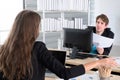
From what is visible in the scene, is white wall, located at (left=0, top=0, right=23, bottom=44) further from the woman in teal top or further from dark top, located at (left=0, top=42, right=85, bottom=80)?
dark top, located at (left=0, top=42, right=85, bottom=80)

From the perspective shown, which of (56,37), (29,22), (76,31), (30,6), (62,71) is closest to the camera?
(29,22)

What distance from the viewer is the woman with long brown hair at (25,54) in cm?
139

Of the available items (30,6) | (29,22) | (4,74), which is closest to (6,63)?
(4,74)

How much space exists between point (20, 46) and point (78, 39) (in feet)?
5.41

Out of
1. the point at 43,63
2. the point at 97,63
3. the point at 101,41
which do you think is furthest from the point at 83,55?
the point at 43,63

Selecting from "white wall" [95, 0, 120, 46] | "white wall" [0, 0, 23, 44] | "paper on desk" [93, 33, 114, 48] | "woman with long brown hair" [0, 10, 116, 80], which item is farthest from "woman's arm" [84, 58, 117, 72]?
"white wall" [95, 0, 120, 46]

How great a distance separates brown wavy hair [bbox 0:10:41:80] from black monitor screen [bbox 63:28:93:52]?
1.55 m

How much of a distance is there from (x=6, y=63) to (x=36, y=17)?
342mm

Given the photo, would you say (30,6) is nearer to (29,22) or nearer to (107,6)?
(107,6)

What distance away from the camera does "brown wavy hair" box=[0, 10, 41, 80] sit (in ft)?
4.55

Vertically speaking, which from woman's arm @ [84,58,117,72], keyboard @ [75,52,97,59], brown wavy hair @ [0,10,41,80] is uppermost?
brown wavy hair @ [0,10,41,80]

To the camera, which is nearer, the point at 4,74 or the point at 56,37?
the point at 4,74

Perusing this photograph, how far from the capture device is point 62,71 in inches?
58.6

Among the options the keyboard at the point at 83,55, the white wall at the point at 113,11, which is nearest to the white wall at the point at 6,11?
the keyboard at the point at 83,55
